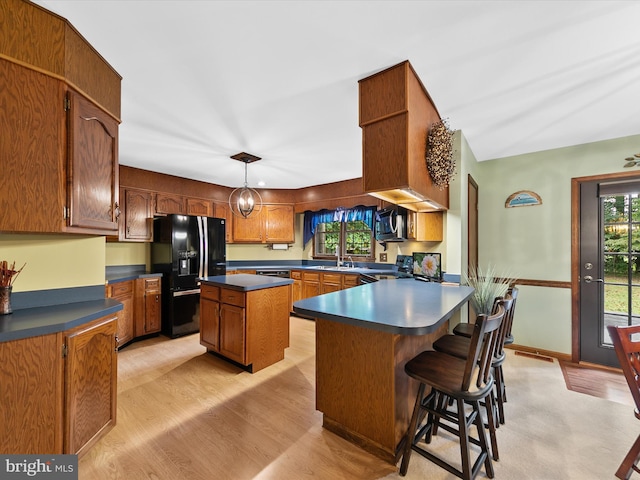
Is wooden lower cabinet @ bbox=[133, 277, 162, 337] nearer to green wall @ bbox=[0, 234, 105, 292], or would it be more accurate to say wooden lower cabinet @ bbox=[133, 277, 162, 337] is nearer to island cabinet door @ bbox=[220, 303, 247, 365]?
island cabinet door @ bbox=[220, 303, 247, 365]

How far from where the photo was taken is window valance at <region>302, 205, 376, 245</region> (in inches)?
189

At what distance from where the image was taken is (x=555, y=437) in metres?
1.88

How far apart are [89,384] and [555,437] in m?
3.02

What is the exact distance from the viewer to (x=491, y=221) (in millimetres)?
3672

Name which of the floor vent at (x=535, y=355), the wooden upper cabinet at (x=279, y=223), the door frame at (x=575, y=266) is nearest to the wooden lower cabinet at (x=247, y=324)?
the wooden upper cabinet at (x=279, y=223)

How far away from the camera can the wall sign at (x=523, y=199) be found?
133 inches

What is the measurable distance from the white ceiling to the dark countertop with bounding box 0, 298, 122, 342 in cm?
162

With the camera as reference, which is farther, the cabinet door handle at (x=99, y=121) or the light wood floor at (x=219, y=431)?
the cabinet door handle at (x=99, y=121)

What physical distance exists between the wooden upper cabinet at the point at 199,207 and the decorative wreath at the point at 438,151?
3.98 m

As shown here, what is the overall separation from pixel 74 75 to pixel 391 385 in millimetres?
2592

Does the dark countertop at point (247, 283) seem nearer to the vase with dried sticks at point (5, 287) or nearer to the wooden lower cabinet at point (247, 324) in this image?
A: the wooden lower cabinet at point (247, 324)

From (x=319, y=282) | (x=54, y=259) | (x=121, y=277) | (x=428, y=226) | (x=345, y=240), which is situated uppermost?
(x=428, y=226)

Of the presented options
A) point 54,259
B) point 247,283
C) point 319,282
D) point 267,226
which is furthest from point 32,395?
point 267,226

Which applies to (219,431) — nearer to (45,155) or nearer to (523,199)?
(45,155)
